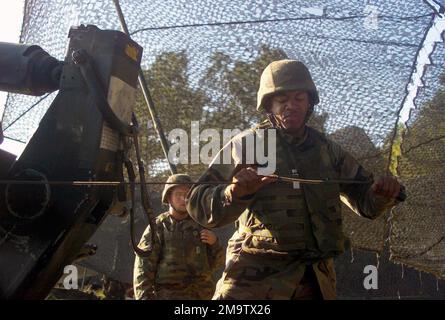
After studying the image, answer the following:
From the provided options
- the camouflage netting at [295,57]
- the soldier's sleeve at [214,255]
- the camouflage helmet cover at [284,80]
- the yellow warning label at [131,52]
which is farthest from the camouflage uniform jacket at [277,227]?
the soldier's sleeve at [214,255]

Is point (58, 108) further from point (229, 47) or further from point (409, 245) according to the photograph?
point (409, 245)

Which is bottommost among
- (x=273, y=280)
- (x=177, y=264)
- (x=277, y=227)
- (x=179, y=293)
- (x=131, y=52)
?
(x=179, y=293)

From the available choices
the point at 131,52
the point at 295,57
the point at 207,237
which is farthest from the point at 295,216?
the point at 207,237

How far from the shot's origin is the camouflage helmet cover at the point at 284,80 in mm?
2752

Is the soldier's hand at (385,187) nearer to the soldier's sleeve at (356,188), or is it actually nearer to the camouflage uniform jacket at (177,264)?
the soldier's sleeve at (356,188)

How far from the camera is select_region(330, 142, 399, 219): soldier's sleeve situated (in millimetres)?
2668

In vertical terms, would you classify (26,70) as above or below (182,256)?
above

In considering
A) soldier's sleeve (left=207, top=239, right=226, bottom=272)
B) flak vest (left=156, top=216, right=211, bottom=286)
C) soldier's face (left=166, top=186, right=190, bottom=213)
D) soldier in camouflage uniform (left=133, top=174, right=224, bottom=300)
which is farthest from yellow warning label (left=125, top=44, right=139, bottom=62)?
soldier's sleeve (left=207, top=239, right=226, bottom=272)


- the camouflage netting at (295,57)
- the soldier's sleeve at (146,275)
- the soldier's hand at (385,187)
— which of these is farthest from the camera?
the soldier's sleeve at (146,275)

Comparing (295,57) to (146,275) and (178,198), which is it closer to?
(178,198)

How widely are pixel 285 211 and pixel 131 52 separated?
1053 mm

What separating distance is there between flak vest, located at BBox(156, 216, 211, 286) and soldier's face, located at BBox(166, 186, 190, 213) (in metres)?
0.13

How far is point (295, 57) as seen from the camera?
13.0ft

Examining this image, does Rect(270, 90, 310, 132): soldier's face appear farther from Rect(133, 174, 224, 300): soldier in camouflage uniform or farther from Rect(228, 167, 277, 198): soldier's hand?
Rect(133, 174, 224, 300): soldier in camouflage uniform
